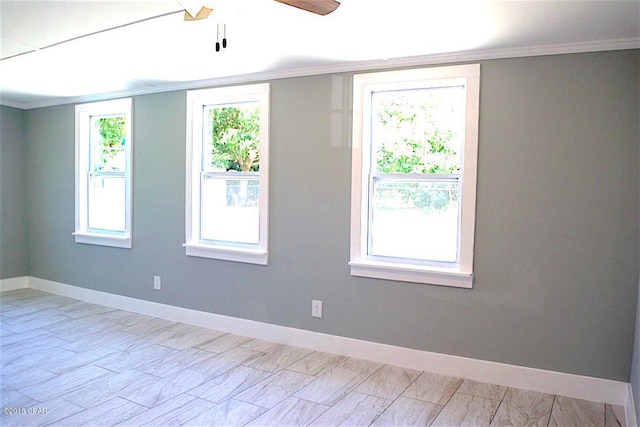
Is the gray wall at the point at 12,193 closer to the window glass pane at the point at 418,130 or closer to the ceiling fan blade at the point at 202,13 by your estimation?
the window glass pane at the point at 418,130

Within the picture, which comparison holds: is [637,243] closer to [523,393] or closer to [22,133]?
[523,393]

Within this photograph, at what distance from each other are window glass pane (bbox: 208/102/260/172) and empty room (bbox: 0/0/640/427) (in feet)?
0.07

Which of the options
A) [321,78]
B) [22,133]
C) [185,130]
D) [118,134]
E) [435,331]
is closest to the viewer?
[435,331]

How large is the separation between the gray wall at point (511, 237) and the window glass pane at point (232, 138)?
0.95ft

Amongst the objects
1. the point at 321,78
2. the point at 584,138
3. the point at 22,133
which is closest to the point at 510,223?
the point at 584,138

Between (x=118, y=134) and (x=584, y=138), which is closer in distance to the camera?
(x=584, y=138)

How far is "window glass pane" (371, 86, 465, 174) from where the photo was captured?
3.32 meters

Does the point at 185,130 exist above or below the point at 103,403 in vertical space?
above

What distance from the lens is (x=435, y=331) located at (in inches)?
130

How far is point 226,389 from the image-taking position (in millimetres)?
3012

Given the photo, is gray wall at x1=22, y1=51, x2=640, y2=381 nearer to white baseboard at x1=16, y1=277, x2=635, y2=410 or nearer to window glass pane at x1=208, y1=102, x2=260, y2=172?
white baseboard at x1=16, y1=277, x2=635, y2=410

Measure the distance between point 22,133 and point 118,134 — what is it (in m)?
1.65

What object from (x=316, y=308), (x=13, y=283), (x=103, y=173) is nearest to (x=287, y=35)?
(x=316, y=308)

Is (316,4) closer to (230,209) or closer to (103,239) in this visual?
(230,209)
